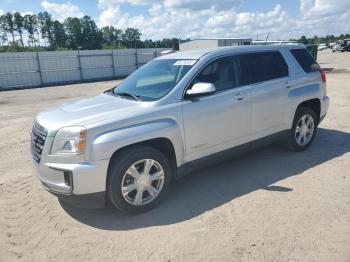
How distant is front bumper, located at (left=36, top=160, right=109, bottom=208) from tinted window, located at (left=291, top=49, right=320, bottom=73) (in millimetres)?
3871

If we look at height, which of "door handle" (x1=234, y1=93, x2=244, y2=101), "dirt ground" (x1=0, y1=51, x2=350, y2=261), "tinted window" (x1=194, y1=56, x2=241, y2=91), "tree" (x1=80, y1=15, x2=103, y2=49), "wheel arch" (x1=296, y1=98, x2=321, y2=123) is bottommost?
"dirt ground" (x1=0, y1=51, x2=350, y2=261)

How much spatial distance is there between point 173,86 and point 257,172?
1918mm

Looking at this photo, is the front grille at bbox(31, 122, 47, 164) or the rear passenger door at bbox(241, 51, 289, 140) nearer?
the front grille at bbox(31, 122, 47, 164)

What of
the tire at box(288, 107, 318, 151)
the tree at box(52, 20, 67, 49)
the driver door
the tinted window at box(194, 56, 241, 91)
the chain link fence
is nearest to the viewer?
the driver door

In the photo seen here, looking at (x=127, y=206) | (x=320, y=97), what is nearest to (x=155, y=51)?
(x=320, y=97)

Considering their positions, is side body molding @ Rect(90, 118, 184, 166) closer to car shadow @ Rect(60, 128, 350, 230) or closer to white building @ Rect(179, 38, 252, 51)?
car shadow @ Rect(60, 128, 350, 230)

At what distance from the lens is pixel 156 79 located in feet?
15.0

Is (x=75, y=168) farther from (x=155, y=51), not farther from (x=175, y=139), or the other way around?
(x=155, y=51)

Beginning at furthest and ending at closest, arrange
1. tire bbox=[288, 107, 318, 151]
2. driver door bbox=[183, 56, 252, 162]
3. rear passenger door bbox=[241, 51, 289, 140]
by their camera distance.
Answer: tire bbox=[288, 107, 318, 151] < rear passenger door bbox=[241, 51, 289, 140] < driver door bbox=[183, 56, 252, 162]

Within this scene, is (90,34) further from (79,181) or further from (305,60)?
(79,181)

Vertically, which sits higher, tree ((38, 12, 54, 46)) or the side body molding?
tree ((38, 12, 54, 46))

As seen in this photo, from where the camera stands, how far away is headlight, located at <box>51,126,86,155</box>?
341 centimetres

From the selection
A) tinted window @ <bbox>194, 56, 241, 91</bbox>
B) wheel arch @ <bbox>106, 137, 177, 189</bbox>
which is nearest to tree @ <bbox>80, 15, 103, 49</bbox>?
tinted window @ <bbox>194, 56, 241, 91</bbox>

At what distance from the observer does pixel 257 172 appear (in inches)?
194
